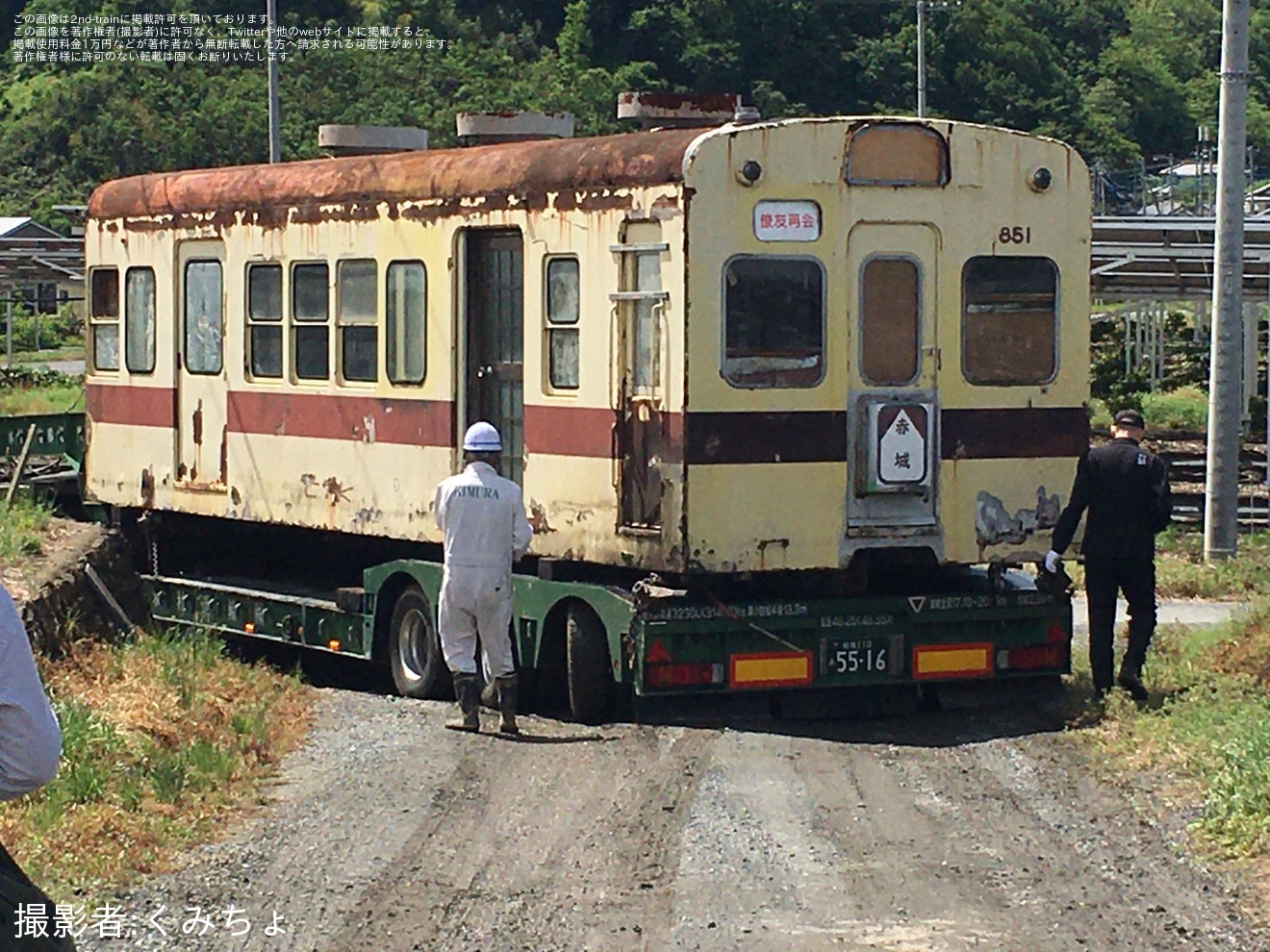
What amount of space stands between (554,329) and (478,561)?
57.5 inches

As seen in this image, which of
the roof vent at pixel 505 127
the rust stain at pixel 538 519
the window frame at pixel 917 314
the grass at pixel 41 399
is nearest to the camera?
the window frame at pixel 917 314

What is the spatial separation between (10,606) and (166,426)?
41.4 ft

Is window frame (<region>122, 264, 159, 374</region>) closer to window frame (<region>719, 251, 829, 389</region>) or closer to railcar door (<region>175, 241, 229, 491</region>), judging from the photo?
railcar door (<region>175, 241, 229, 491</region>)

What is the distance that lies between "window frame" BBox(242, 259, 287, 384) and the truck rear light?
4374mm

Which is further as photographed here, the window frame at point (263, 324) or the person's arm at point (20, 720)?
the window frame at point (263, 324)

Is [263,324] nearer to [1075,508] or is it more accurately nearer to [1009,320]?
[1009,320]

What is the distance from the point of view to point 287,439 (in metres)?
16.1

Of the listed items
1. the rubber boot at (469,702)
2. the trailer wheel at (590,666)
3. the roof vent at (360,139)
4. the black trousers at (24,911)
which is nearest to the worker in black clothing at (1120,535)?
the trailer wheel at (590,666)

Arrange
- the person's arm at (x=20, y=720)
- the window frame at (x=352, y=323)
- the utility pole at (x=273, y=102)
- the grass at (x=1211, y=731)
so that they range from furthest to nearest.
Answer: the utility pole at (x=273, y=102) → the window frame at (x=352, y=323) → the grass at (x=1211, y=731) → the person's arm at (x=20, y=720)

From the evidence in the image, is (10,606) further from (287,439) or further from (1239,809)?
(287,439)

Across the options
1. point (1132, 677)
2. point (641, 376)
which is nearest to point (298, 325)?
point (641, 376)

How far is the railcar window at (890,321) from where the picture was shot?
13180 millimetres

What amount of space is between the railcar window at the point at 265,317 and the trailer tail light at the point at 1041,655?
17.6 feet

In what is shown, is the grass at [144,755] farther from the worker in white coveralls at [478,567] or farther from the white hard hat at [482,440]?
the white hard hat at [482,440]
